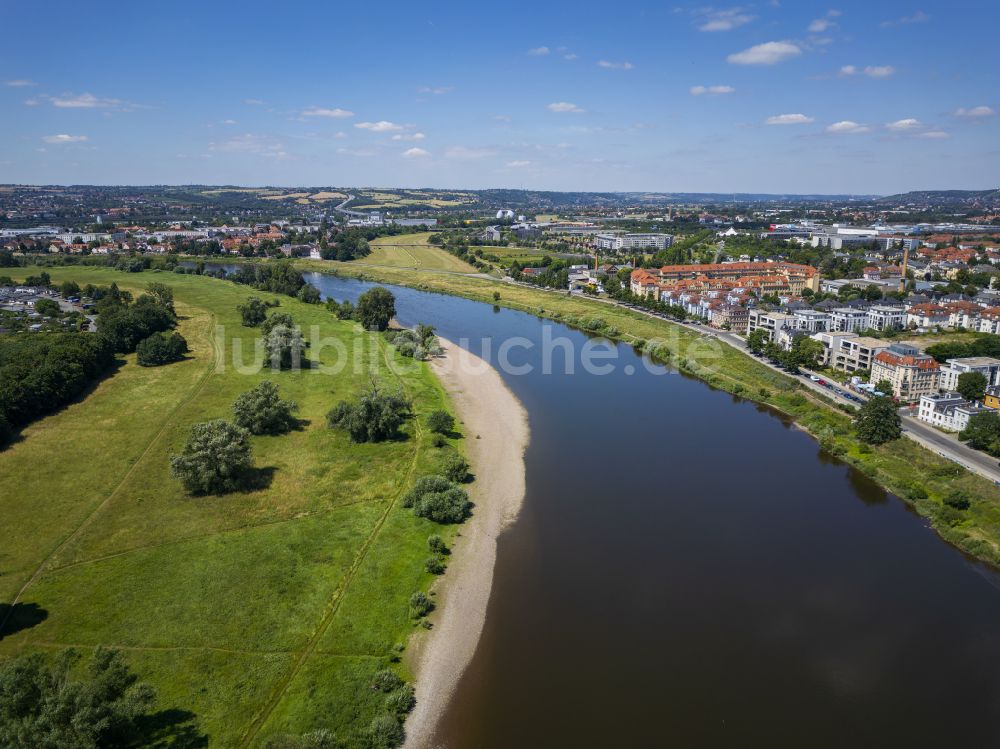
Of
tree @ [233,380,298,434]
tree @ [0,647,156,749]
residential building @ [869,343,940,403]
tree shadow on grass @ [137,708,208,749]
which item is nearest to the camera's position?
tree @ [0,647,156,749]

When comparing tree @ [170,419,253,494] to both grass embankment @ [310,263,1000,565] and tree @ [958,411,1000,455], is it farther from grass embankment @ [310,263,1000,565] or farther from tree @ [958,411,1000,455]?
tree @ [958,411,1000,455]

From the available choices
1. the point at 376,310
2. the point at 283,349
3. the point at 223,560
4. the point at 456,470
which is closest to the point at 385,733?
the point at 223,560

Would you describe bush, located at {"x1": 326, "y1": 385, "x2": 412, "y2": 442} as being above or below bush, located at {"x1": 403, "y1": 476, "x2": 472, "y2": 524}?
above

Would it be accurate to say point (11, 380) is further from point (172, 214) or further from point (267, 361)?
point (172, 214)

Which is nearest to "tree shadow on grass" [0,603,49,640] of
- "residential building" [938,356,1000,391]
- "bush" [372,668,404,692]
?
"bush" [372,668,404,692]

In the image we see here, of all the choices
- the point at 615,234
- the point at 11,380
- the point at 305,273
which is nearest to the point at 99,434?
the point at 11,380

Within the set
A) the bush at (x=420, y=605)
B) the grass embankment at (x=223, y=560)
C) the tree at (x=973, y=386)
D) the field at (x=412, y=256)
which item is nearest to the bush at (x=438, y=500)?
the grass embankment at (x=223, y=560)
